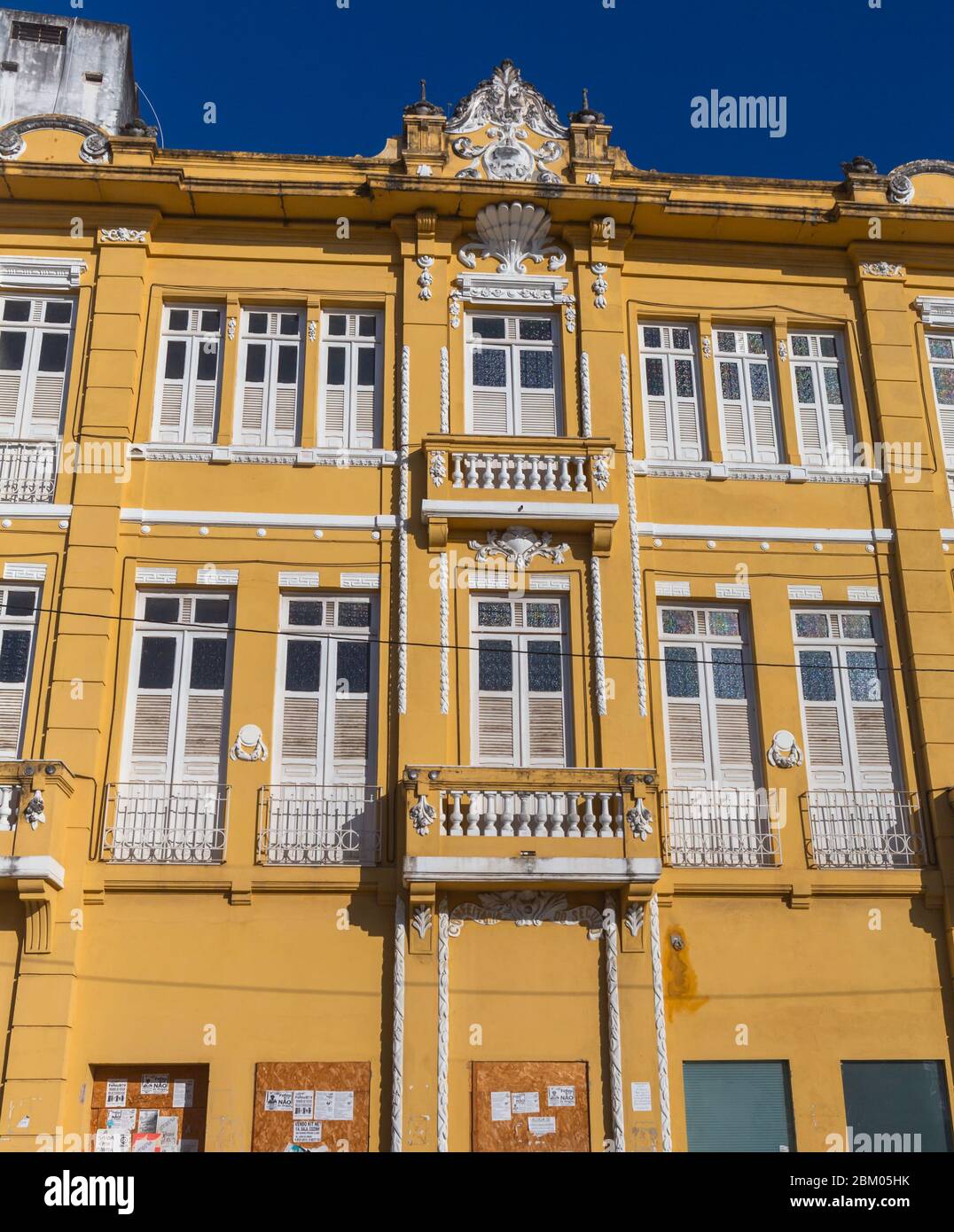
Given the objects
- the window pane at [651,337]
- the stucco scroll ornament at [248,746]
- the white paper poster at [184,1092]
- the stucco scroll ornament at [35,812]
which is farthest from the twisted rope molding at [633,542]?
the stucco scroll ornament at [35,812]

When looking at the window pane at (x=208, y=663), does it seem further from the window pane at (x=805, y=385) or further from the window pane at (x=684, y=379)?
the window pane at (x=805, y=385)

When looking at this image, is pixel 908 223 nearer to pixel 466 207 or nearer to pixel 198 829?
pixel 466 207

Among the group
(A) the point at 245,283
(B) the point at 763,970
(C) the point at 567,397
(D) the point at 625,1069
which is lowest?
(D) the point at 625,1069

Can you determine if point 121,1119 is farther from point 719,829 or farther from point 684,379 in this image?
point 684,379

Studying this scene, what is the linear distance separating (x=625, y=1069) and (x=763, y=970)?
1.77 m

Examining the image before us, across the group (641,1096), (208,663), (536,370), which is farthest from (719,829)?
(536,370)

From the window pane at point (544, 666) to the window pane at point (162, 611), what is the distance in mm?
3895

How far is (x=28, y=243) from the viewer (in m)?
15.8

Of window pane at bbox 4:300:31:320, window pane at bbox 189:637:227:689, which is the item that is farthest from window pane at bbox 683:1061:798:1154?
window pane at bbox 4:300:31:320

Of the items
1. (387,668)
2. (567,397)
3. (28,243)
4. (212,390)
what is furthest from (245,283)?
(387,668)

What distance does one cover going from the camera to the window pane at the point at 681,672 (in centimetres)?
1470

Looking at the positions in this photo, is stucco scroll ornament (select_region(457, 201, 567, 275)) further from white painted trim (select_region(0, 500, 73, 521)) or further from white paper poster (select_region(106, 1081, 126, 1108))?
white paper poster (select_region(106, 1081, 126, 1108))

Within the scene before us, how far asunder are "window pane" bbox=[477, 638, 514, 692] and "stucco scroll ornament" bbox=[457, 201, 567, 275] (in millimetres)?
4756

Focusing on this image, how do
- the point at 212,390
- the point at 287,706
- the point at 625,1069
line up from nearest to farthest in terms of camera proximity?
1. the point at 625,1069
2. the point at 287,706
3. the point at 212,390
